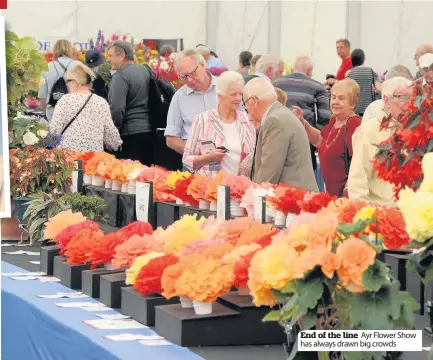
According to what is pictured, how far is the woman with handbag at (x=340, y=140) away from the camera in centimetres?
523

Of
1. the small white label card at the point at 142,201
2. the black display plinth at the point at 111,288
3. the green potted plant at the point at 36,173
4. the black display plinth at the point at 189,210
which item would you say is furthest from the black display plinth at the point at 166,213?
the black display plinth at the point at 111,288

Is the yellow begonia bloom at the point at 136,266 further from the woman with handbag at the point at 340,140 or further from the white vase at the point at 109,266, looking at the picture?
the woman with handbag at the point at 340,140

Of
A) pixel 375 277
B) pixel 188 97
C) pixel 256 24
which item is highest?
pixel 256 24

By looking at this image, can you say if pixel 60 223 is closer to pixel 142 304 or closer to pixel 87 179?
pixel 142 304

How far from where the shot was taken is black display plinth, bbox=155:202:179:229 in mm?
4312

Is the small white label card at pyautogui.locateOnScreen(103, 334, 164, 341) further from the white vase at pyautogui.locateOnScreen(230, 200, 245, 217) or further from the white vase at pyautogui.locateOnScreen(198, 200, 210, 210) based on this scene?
the white vase at pyautogui.locateOnScreen(198, 200, 210, 210)

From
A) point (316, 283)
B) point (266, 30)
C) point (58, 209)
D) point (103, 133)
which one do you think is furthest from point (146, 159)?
point (266, 30)

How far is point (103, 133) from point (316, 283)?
4840mm

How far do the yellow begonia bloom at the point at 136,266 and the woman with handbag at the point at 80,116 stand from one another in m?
3.77

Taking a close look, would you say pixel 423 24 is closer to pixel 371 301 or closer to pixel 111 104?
pixel 111 104

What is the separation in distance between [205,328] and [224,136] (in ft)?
9.63

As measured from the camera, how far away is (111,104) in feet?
25.1

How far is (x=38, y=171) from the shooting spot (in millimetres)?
4598

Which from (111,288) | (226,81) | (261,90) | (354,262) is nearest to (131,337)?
(111,288)
